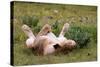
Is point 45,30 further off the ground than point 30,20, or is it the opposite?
point 30,20

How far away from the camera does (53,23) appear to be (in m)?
2.51

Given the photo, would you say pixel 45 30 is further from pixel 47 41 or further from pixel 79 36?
pixel 79 36

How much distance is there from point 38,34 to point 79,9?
70 centimetres

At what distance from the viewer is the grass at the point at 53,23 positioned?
7.65 feet

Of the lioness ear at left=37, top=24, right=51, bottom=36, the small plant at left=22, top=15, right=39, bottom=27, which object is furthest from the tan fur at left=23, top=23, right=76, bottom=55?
the small plant at left=22, top=15, right=39, bottom=27

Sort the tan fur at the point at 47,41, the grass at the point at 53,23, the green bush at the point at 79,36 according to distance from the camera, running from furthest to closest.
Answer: the green bush at the point at 79,36 → the tan fur at the point at 47,41 → the grass at the point at 53,23

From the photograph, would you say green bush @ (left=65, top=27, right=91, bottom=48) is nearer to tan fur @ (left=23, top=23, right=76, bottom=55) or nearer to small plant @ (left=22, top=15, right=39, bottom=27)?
tan fur @ (left=23, top=23, right=76, bottom=55)

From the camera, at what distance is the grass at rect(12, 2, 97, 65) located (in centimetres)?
233

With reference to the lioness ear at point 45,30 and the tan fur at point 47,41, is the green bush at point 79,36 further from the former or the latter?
the lioness ear at point 45,30

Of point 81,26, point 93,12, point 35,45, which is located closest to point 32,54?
point 35,45

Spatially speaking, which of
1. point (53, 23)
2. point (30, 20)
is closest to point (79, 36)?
point (53, 23)

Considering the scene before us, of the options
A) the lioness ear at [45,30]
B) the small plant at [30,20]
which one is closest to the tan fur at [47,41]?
the lioness ear at [45,30]

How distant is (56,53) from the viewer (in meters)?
2.51

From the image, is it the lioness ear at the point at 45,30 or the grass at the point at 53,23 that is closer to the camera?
the grass at the point at 53,23
